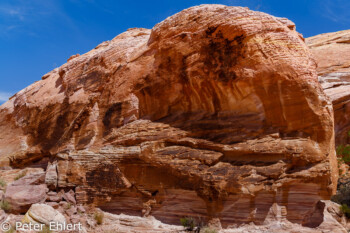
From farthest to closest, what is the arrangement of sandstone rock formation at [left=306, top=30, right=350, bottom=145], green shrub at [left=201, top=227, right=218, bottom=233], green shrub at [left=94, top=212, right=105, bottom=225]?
1. sandstone rock formation at [left=306, top=30, right=350, bottom=145]
2. green shrub at [left=94, top=212, right=105, bottom=225]
3. green shrub at [left=201, top=227, right=218, bottom=233]

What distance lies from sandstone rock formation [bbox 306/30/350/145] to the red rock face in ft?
26.2

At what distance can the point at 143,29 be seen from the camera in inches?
622

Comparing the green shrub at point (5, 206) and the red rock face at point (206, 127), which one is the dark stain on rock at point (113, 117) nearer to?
the red rock face at point (206, 127)

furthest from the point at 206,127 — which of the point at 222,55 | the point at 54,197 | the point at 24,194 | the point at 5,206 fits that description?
the point at 5,206

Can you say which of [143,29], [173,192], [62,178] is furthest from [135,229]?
[143,29]

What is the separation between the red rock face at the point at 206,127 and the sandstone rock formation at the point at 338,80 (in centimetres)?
799

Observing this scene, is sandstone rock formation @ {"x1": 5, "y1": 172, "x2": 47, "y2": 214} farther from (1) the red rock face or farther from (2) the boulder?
(1) the red rock face

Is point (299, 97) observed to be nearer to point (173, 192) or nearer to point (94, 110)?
point (173, 192)

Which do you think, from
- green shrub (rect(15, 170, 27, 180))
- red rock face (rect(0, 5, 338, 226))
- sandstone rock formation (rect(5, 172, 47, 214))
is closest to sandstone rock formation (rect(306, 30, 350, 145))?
red rock face (rect(0, 5, 338, 226))

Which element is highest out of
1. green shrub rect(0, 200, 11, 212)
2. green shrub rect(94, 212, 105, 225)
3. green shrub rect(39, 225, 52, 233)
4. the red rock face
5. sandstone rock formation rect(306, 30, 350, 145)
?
sandstone rock formation rect(306, 30, 350, 145)

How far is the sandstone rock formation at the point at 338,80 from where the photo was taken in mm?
16062

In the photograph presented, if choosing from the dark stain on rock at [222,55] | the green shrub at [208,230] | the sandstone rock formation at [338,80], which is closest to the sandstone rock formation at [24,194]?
the green shrub at [208,230]

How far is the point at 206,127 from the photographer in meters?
9.53

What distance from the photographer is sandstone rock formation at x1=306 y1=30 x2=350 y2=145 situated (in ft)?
52.7
